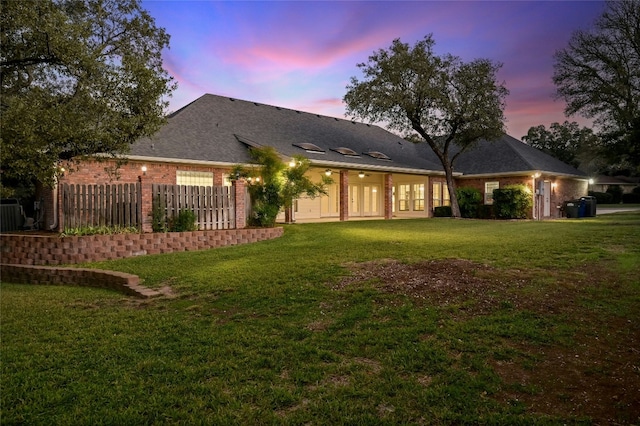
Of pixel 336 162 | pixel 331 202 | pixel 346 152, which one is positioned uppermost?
pixel 346 152

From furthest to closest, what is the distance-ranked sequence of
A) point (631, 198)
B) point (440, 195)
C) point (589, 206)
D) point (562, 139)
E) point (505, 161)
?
1. point (562, 139)
2. point (631, 198)
3. point (440, 195)
4. point (505, 161)
5. point (589, 206)

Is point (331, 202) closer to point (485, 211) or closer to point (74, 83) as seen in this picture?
point (485, 211)

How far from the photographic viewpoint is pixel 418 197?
25.4 m

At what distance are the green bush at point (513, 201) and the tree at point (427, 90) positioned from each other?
3.19 metres

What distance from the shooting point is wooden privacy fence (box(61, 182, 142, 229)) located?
10133mm

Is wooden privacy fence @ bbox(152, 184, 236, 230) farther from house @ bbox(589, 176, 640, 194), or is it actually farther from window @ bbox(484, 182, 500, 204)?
A: house @ bbox(589, 176, 640, 194)

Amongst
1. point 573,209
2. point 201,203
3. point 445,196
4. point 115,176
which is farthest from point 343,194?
point 573,209

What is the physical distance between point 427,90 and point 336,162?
20.3ft

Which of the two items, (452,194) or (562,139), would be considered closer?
(452,194)

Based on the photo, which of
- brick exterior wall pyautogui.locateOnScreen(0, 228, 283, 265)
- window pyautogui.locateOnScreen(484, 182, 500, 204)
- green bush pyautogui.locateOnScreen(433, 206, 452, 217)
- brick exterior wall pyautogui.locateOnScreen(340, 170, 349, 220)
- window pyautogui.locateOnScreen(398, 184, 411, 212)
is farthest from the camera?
window pyautogui.locateOnScreen(398, 184, 411, 212)

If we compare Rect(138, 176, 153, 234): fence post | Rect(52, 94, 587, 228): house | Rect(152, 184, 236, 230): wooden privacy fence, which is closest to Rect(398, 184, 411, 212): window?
Rect(52, 94, 587, 228): house

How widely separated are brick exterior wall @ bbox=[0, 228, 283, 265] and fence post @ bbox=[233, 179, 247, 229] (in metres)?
2.47

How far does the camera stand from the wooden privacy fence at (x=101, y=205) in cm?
1013

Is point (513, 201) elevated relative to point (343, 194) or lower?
lower
